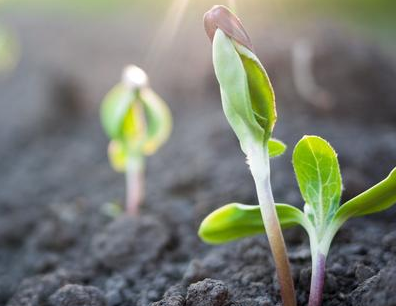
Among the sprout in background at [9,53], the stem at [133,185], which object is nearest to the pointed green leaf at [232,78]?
the stem at [133,185]

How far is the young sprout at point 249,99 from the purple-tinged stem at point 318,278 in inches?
1.6

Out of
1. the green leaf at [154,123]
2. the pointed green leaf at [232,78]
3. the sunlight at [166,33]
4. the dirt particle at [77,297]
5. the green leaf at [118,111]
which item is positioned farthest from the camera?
the sunlight at [166,33]

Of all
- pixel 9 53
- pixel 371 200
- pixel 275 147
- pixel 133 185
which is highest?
pixel 9 53

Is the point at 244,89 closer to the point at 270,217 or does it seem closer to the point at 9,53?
the point at 270,217

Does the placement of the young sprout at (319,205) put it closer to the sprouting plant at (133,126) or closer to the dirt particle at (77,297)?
the dirt particle at (77,297)

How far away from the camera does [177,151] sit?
7.79 ft

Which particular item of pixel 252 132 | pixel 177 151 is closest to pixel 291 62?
pixel 177 151

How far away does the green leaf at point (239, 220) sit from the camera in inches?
41.4

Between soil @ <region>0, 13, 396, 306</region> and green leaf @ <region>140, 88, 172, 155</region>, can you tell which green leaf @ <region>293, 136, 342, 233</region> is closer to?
soil @ <region>0, 13, 396, 306</region>

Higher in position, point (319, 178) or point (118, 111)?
point (118, 111)

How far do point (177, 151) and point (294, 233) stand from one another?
999mm

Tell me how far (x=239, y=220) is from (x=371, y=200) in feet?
0.84

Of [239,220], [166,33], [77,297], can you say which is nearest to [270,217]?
[239,220]

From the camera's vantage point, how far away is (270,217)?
3.23 feet
